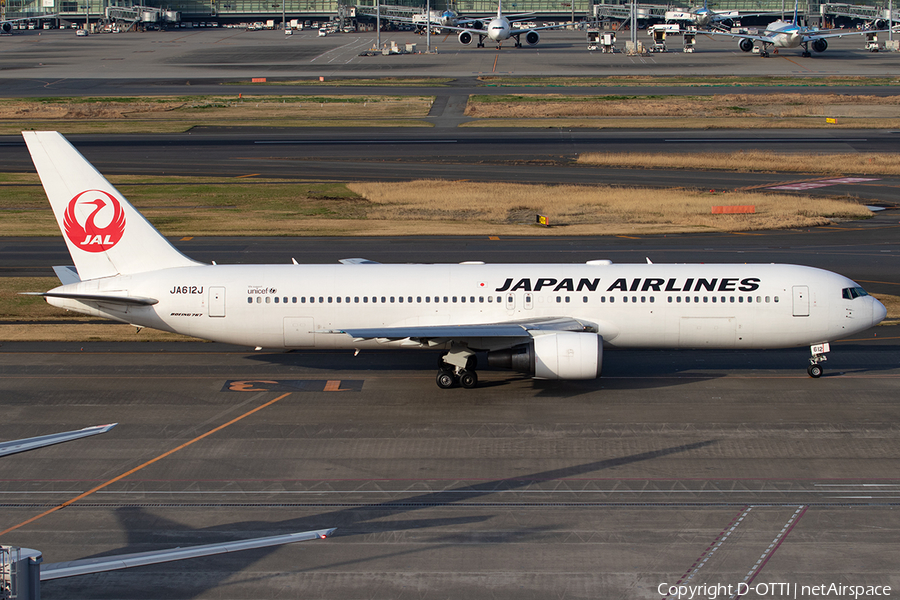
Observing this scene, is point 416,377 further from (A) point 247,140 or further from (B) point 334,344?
(A) point 247,140

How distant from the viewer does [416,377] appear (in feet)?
118

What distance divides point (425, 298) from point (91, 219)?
14.0 meters

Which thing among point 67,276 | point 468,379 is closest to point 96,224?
point 67,276

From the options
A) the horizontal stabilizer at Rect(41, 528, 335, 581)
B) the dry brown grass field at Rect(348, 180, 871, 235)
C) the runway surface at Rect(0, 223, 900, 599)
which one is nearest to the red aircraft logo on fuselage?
the runway surface at Rect(0, 223, 900, 599)

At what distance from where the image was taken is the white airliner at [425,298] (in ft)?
113

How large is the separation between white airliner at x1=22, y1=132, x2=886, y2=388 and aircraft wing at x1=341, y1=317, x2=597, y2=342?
0.42 ft

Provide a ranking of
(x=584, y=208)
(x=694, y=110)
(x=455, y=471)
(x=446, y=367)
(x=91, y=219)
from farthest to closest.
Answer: (x=694, y=110) → (x=584, y=208) → (x=91, y=219) → (x=446, y=367) → (x=455, y=471)

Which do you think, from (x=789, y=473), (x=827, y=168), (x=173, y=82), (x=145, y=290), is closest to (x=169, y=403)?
(x=145, y=290)

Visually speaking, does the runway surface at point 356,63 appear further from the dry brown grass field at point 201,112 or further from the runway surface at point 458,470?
the runway surface at point 458,470

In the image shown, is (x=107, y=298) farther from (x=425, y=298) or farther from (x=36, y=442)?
(x=36, y=442)

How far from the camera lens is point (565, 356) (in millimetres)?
32062

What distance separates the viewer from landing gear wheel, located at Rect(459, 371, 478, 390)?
3419 centimetres

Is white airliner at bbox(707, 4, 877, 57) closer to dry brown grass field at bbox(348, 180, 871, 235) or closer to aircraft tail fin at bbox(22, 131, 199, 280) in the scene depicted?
dry brown grass field at bbox(348, 180, 871, 235)

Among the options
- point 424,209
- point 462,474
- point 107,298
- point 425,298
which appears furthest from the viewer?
point 424,209
